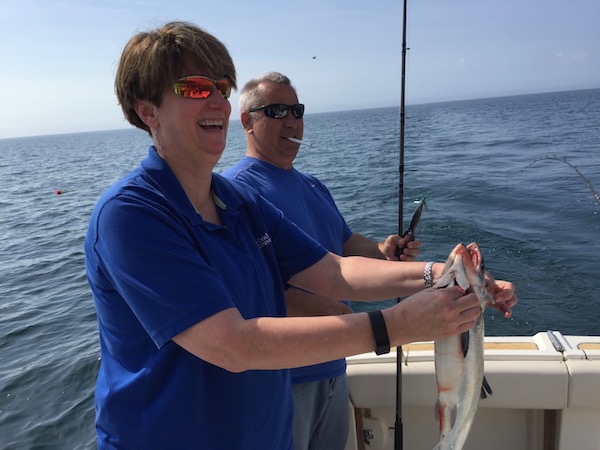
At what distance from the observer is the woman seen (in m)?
1.44

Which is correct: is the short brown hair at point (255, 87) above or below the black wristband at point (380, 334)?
above

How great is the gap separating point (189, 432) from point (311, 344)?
524 millimetres

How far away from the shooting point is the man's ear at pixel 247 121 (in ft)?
10.8

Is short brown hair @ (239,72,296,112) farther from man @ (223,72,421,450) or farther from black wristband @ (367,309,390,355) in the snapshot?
black wristband @ (367,309,390,355)

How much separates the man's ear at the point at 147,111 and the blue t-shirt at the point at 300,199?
118 centimetres

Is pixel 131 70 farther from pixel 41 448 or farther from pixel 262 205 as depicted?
pixel 41 448

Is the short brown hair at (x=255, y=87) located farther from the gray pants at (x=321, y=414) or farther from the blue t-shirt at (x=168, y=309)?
the gray pants at (x=321, y=414)

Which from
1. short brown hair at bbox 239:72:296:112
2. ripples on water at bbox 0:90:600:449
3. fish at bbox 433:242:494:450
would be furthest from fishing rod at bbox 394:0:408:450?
ripples on water at bbox 0:90:600:449

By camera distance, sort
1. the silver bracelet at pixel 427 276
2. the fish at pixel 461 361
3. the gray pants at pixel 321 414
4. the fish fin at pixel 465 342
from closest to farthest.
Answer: the fish at pixel 461 361 → the fish fin at pixel 465 342 → the silver bracelet at pixel 427 276 → the gray pants at pixel 321 414

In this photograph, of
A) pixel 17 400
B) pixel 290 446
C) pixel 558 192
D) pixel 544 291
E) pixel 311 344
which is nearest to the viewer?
pixel 311 344

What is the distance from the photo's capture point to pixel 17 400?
230 inches

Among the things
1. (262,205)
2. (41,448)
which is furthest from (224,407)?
(41,448)

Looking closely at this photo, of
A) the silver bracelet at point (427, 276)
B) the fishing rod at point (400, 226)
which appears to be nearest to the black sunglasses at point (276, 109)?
the fishing rod at point (400, 226)

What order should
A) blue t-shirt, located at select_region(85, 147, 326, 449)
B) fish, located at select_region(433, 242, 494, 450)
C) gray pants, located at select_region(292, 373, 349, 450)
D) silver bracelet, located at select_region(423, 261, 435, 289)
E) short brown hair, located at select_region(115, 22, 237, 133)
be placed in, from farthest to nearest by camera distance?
gray pants, located at select_region(292, 373, 349, 450) < silver bracelet, located at select_region(423, 261, 435, 289) < fish, located at select_region(433, 242, 494, 450) < short brown hair, located at select_region(115, 22, 237, 133) < blue t-shirt, located at select_region(85, 147, 326, 449)
